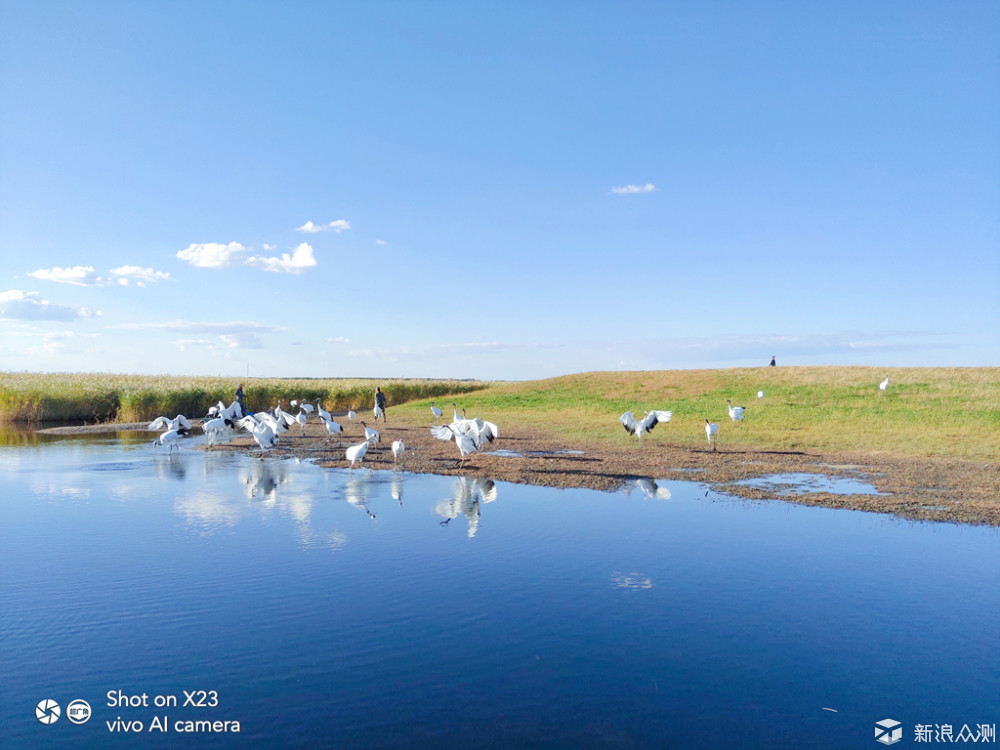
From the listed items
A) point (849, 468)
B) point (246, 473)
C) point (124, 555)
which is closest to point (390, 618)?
point (124, 555)

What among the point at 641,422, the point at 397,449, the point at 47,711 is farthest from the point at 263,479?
the point at 641,422

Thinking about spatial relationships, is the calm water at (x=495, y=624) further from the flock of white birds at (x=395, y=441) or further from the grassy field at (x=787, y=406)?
the grassy field at (x=787, y=406)

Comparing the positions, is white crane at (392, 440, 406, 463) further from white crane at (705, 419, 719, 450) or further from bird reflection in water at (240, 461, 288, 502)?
white crane at (705, 419, 719, 450)

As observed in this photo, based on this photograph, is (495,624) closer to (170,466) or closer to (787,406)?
(170,466)

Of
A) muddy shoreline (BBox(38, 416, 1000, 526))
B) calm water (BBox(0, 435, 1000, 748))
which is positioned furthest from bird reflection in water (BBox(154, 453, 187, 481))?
calm water (BBox(0, 435, 1000, 748))

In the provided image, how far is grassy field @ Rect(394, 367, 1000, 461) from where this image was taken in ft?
99.1

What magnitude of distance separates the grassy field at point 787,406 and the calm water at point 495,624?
16468 millimetres

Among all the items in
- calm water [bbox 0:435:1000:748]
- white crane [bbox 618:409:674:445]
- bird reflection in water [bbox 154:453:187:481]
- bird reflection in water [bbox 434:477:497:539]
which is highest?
white crane [bbox 618:409:674:445]

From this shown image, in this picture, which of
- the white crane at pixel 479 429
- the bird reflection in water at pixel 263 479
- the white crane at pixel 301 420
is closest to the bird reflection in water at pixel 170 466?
the bird reflection in water at pixel 263 479

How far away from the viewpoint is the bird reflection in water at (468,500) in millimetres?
15469

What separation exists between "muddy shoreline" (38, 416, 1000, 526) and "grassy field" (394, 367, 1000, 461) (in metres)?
3.14

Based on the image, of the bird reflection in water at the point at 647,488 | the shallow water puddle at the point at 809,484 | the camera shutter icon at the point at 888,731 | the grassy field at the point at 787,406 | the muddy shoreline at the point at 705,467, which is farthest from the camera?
the grassy field at the point at 787,406

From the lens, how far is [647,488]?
19.3 meters

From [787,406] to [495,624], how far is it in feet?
125
